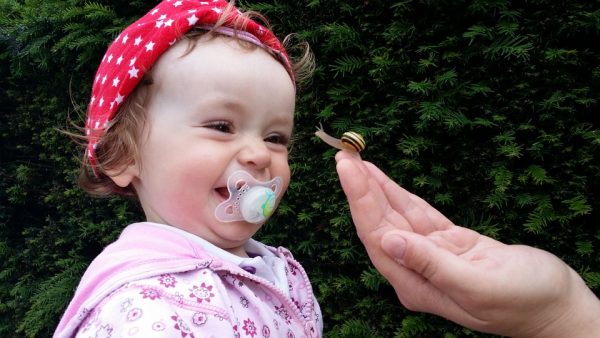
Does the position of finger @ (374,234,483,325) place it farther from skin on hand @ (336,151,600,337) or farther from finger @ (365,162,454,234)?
finger @ (365,162,454,234)

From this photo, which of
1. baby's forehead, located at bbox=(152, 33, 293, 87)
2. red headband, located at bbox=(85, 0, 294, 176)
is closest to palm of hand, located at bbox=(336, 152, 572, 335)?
baby's forehead, located at bbox=(152, 33, 293, 87)

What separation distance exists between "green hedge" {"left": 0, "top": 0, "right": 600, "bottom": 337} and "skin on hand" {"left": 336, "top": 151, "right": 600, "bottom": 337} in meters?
0.66

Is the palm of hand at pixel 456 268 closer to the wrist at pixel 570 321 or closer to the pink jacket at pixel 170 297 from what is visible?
the wrist at pixel 570 321

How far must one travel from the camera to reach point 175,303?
4.01 feet

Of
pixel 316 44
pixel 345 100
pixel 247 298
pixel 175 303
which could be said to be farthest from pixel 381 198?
pixel 316 44

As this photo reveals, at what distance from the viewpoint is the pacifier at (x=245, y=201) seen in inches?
56.6

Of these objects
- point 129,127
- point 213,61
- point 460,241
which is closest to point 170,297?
point 129,127

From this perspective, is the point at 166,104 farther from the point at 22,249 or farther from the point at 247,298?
the point at 22,249

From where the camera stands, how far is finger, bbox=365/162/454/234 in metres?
1.50

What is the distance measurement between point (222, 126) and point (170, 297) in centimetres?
52

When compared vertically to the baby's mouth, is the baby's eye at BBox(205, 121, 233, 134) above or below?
above

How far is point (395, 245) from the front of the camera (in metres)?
1.13

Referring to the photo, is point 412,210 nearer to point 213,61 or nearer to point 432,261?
point 432,261

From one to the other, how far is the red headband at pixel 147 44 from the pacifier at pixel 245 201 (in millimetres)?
460
